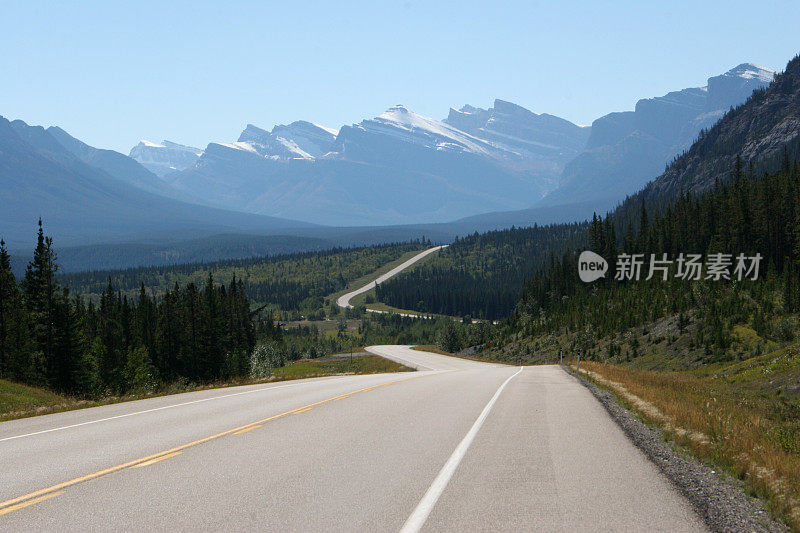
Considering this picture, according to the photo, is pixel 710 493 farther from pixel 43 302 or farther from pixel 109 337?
pixel 109 337

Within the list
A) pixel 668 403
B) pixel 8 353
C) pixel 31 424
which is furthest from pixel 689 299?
pixel 31 424

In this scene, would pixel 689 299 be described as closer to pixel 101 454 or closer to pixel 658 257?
pixel 658 257

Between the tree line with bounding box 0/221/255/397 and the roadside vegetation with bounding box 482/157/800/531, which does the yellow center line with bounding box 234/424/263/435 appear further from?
the tree line with bounding box 0/221/255/397

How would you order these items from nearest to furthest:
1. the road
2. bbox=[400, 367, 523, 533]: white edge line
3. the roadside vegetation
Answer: bbox=[400, 367, 523, 533]: white edge line, the road, the roadside vegetation

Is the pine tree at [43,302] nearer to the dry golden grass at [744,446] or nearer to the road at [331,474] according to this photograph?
the road at [331,474]

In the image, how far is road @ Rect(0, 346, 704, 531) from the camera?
6.80 m

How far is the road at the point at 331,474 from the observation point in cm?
680

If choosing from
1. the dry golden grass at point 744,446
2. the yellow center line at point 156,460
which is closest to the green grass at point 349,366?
the dry golden grass at point 744,446

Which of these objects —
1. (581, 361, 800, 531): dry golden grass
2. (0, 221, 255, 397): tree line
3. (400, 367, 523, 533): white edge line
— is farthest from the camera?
(0, 221, 255, 397): tree line

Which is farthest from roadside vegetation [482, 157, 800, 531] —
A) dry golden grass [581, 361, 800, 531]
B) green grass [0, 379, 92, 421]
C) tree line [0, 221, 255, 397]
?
tree line [0, 221, 255, 397]

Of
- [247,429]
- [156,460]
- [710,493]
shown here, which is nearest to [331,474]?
[156,460]

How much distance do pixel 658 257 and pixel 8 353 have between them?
98984 millimetres

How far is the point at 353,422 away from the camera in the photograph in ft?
45.2

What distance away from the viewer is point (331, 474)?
344 inches
